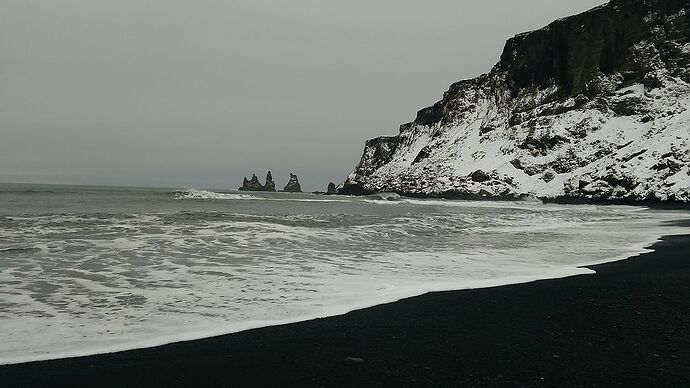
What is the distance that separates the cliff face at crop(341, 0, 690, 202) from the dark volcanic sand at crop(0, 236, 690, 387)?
50681mm

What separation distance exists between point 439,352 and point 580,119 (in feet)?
262

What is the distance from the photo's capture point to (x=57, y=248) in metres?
11.4

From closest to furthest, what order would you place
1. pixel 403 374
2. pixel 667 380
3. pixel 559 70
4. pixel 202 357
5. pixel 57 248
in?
pixel 667 380
pixel 403 374
pixel 202 357
pixel 57 248
pixel 559 70

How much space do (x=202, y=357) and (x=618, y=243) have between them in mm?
14332

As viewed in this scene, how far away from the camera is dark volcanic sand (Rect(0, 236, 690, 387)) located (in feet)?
11.6

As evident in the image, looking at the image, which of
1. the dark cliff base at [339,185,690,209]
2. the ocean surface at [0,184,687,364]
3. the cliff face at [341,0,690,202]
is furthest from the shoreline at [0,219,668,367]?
the cliff face at [341,0,690,202]

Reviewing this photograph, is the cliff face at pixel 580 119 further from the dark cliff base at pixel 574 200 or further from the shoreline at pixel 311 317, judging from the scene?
the shoreline at pixel 311 317

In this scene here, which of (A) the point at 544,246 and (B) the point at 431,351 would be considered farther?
(A) the point at 544,246

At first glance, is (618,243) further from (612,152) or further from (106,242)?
(612,152)

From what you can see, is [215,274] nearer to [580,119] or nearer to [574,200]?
[574,200]

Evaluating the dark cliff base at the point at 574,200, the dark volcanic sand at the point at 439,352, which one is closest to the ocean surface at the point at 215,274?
the dark volcanic sand at the point at 439,352

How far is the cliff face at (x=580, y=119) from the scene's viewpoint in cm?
5369

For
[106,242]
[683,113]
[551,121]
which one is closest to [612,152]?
[683,113]

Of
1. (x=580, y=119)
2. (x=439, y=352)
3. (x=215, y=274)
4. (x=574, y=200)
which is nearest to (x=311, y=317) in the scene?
(x=439, y=352)
